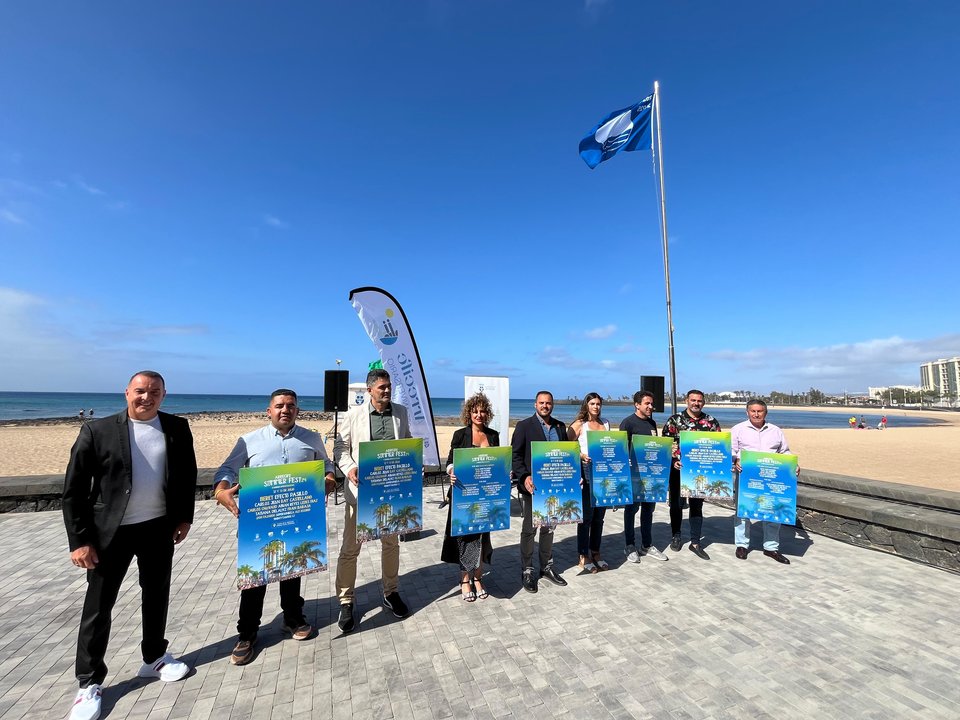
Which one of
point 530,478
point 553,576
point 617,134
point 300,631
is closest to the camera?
Answer: point 300,631

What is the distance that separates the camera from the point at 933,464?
1402 centimetres

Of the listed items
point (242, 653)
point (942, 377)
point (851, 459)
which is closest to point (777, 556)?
point (242, 653)

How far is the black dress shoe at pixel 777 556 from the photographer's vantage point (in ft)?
16.1

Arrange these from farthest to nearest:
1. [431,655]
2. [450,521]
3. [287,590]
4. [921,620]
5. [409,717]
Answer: [450,521] → [921,620] → [287,590] → [431,655] → [409,717]

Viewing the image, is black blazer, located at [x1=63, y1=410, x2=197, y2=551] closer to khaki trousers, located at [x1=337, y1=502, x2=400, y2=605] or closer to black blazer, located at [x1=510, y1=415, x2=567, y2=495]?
khaki trousers, located at [x1=337, y1=502, x2=400, y2=605]

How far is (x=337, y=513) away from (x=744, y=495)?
6.10 m

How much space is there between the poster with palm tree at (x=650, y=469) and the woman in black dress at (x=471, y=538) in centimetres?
188

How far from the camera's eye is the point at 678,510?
5.36m

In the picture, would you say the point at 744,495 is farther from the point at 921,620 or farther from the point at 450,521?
the point at 450,521

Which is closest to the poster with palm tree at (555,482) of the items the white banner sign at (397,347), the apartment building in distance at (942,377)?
the white banner sign at (397,347)

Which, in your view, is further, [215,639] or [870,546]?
[870,546]

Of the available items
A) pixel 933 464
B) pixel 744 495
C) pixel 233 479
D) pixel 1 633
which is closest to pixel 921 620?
pixel 744 495

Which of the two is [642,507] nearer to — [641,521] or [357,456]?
[641,521]

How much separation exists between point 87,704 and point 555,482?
3.73m
